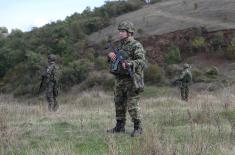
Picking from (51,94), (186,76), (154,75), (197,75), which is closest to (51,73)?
(51,94)

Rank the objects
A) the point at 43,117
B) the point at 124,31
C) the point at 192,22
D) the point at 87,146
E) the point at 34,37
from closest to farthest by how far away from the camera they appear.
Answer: the point at 87,146 → the point at 124,31 → the point at 43,117 → the point at 192,22 → the point at 34,37

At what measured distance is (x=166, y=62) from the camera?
42875 mm

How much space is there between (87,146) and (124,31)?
6.74ft

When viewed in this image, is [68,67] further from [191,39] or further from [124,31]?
[124,31]

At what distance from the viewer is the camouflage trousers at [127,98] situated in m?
9.74

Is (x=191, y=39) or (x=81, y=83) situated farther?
(x=191, y=39)

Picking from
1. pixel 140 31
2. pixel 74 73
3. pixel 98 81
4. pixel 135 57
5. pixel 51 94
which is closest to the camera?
pixel 135 57

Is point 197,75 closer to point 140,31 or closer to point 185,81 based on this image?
point 140,31

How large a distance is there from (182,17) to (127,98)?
127ft

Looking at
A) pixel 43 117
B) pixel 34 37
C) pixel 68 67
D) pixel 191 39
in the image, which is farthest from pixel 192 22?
pixel 43 117

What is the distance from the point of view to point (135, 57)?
31.7 feet

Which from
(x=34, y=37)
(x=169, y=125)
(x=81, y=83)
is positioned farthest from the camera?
(x=34, y=37)

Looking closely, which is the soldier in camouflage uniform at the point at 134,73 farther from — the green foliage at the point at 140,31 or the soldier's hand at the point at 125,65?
the green foliage at the point at 140,31

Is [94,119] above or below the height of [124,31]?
below
